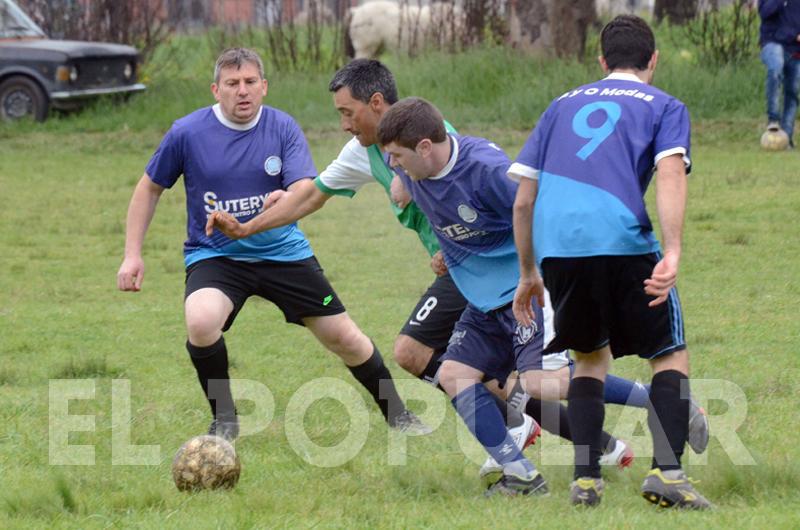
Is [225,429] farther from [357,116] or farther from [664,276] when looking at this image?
[664,276]

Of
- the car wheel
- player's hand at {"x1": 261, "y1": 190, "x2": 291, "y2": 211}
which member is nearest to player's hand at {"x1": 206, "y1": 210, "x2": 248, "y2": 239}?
player's hand at {"x1": 261, "y1": 190, "x2": 291, "y2": 211}

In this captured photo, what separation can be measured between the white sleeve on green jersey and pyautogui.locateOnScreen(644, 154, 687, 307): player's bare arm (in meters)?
1.87

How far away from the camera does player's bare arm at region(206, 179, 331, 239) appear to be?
241 inches

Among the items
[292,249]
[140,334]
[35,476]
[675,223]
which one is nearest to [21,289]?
[140,334]

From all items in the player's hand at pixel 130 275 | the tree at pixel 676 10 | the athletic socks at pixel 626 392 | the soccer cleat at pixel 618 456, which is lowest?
the soccer cleat at pixel 618 456

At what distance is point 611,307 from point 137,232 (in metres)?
2.48

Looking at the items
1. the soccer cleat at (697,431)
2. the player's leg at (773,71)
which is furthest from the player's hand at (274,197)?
the player's leg at (773,71)

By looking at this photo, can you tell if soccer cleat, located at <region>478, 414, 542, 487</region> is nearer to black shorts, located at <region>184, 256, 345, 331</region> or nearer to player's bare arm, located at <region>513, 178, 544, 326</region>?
player's bare arm, located at <region>513, 178, 544, 326</region>

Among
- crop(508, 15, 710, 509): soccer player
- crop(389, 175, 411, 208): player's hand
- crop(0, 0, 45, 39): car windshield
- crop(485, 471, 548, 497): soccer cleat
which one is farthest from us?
crop(0, 0, 45, 39): car windshield

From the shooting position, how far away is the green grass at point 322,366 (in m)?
5.04

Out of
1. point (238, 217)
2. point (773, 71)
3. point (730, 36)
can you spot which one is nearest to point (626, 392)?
point (238, 217)

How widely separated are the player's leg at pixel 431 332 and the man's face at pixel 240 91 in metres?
1.26

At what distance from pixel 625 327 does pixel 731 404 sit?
192 centimetres

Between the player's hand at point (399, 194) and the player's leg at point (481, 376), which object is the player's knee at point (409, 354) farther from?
the player's hand at point (399, 194)
